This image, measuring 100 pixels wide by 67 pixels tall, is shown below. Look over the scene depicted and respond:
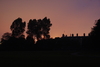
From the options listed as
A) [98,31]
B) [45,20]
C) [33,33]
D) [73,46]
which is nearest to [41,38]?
[33,33]

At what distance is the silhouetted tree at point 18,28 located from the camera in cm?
7831

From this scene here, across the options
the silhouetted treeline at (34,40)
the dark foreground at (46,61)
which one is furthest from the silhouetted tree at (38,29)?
the dark foreground at (46,61)

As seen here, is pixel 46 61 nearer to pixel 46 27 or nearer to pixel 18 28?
pixel 18 28

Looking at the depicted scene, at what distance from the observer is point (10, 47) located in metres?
72.9

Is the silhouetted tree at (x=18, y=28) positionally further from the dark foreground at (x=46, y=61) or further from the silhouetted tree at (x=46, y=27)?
the dark foreground at (x=46, y=61)

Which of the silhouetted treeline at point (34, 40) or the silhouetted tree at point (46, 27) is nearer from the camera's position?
the silhouetted treeline at point (34, 40)

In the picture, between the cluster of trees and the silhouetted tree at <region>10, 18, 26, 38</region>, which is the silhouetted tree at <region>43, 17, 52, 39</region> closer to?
the cluster of trees

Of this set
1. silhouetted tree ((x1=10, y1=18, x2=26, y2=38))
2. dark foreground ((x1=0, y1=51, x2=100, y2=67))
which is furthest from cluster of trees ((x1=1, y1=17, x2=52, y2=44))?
dark foreground ((x1=0, y1=51, x2=100, y2=67))

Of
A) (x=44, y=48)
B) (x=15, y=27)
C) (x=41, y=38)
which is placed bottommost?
(x=44, y=48)

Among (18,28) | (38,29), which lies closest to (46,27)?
(38,29)

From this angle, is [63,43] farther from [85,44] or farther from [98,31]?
[98,31]

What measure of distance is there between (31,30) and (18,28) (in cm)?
Answer: 661

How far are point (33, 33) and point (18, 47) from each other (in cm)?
1175

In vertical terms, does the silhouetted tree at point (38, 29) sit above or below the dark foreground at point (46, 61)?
above
